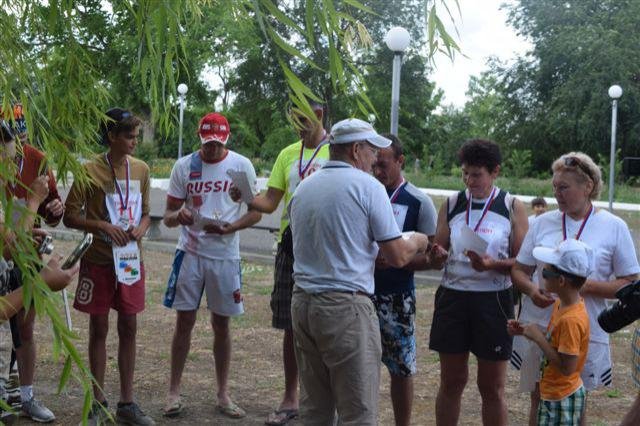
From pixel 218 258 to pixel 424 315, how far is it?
4121 mm

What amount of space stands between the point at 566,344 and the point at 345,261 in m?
1.10

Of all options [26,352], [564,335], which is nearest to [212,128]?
[26,352]

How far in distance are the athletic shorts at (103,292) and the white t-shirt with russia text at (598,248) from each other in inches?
91.4

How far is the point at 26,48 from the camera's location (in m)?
3.20

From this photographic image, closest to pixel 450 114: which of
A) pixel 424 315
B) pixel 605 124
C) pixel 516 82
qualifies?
pixel 516 82

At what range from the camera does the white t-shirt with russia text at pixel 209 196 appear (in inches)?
237

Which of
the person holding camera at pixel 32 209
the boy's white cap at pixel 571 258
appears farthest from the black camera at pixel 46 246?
the boy's white cap at pixel 571 258

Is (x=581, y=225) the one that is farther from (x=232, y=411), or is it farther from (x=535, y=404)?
(x=232, y=411)

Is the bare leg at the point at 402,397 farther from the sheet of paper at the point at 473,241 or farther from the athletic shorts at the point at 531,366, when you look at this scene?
the sheet of paper at the point at 473,241

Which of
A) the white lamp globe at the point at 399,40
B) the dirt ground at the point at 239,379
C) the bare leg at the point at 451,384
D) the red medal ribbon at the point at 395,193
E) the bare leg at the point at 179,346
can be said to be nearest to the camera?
the bare leg at the point at 451,384

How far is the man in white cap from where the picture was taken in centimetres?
415

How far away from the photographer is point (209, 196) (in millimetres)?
6016

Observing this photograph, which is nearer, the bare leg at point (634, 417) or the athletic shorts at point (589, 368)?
the athletic shorts at point (589, 368)

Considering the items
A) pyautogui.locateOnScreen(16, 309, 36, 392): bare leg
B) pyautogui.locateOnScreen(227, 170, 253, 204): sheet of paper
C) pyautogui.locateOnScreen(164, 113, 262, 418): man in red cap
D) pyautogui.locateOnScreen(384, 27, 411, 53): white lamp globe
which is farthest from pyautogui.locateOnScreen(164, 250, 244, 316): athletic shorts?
pyautogui.locateOnScreen(384, 27, 411, 53): white lamp globe
